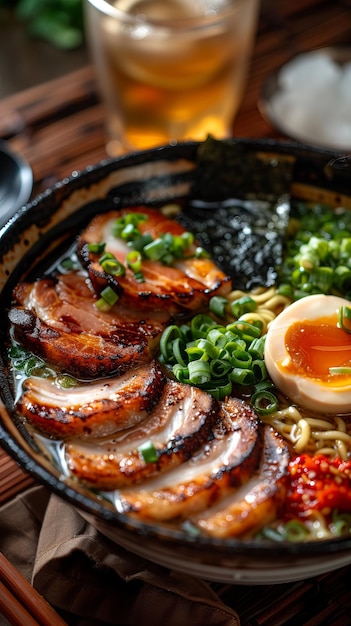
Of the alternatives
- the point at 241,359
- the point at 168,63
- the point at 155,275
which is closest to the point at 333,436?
the point at 241,359

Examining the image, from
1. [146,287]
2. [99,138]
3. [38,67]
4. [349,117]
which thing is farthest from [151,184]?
[38,67]

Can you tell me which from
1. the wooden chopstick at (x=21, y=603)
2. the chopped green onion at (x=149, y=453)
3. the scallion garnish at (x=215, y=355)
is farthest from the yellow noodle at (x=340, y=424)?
the wooden chopstick at (x=21, y=603)

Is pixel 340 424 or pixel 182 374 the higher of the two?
pixel 182 374

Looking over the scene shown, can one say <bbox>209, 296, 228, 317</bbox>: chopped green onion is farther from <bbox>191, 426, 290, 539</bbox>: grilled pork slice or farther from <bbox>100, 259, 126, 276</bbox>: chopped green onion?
<bbox>191, 426, 290, 539</bbox>: grilled pork slice

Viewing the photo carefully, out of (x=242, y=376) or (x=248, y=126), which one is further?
(x=248, y=126)

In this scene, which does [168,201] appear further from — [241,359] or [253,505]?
[253,505]

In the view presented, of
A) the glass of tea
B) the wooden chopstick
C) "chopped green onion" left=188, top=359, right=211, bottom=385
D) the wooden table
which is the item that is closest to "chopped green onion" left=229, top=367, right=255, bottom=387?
"chopped green onion" left=188, top=359, right=211, bottom=385
